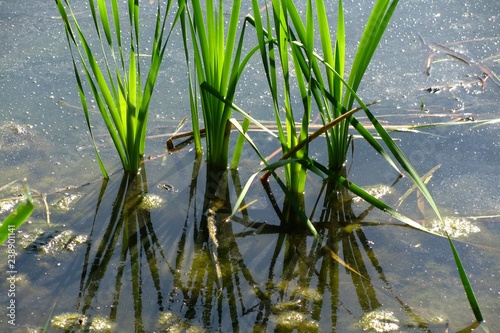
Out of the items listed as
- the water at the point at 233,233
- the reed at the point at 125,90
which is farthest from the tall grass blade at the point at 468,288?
the reed at the point at 125,90

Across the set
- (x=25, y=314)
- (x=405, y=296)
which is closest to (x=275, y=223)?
(x=405, y=296)

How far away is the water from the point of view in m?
1.74

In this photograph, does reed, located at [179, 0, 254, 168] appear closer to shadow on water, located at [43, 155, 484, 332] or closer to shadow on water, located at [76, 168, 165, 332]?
shadow on water, located at [43, 155, 484, 332]

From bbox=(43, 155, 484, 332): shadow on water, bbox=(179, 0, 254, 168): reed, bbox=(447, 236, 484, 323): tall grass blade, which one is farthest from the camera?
bbox=(179, 0, 254, 168): reed

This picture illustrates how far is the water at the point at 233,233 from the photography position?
1744mm

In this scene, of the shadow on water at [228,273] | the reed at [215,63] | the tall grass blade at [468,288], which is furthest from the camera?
the reed at [215,63]

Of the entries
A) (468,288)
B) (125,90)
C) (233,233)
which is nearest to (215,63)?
(125,90)

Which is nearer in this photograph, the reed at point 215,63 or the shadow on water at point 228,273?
the shadow on water at point 228,273

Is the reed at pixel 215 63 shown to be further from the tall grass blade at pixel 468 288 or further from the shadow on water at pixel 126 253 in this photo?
the tall grass blade at pixel 468 288

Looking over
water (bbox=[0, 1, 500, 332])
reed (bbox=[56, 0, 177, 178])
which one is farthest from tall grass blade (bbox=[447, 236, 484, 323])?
reed (bbox=[56, 0, 177, 178])

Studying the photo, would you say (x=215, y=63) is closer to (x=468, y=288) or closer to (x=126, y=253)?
(x=126, y=253)

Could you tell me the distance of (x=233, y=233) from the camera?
2.04m

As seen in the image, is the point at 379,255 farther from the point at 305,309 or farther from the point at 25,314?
the point at 25,314

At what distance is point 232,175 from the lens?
7.49 feet
